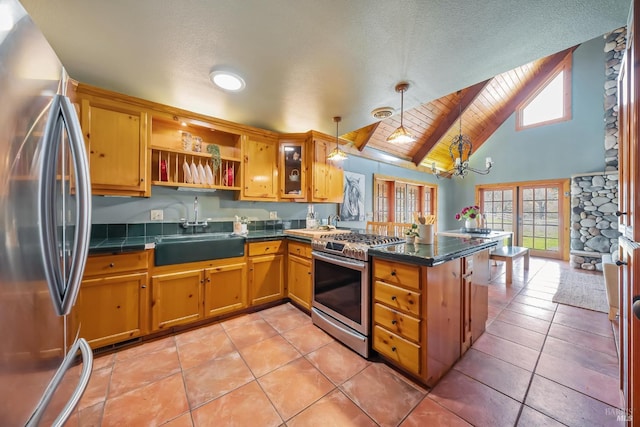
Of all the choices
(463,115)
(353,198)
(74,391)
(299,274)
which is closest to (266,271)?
(299,274)

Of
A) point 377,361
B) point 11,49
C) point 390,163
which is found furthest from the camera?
point 390,163

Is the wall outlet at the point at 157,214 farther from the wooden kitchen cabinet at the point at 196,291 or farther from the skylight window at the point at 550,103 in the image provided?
the skylight window at the point at 550,103

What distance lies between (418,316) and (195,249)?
202 centimetres

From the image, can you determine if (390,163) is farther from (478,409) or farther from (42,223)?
(42,223)

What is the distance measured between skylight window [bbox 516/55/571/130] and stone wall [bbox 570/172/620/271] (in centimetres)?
168

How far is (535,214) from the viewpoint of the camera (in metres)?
5.85

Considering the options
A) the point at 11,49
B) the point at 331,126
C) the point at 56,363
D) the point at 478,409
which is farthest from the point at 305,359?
the point at 331,126

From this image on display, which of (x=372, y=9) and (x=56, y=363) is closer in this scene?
(x=56, y=363)

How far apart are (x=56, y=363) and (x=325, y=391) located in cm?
138

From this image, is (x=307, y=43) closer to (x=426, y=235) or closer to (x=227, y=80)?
(x=227, y=80)

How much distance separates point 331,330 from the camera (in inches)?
85.4

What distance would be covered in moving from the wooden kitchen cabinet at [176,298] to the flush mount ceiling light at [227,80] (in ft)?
5.85

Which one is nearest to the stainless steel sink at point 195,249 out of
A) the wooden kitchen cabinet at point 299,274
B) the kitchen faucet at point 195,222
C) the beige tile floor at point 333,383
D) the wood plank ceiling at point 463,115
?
the kitchen faucet at point 195,222

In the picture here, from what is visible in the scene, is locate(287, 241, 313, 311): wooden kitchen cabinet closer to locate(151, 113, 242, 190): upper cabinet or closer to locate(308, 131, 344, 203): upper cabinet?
locate(308, 131, 344, 203): upper cabinet
